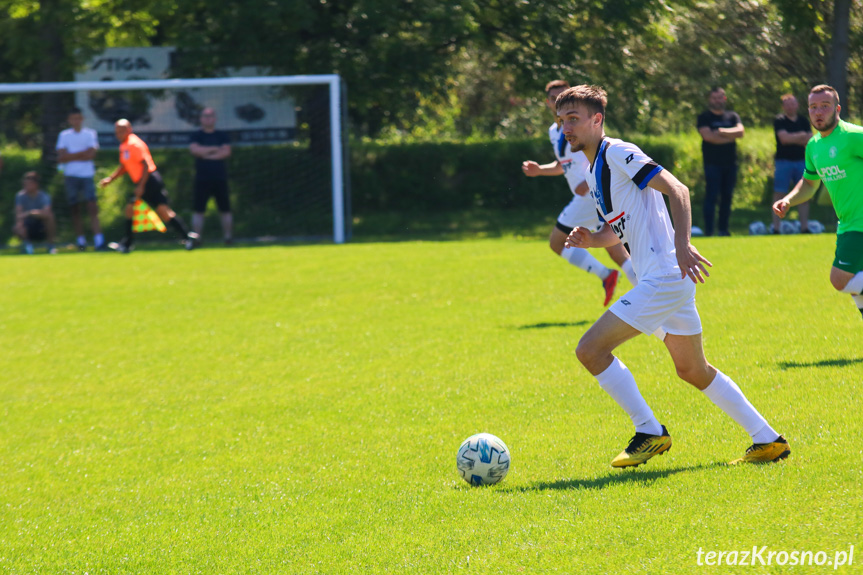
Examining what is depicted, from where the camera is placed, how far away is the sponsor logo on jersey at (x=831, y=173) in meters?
7.27

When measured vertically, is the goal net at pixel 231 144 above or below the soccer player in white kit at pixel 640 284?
below

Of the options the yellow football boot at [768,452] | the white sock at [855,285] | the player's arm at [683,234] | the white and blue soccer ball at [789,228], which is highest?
the player's arm at [683,234]

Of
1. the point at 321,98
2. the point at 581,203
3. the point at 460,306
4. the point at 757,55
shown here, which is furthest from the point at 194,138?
the point at 757,55

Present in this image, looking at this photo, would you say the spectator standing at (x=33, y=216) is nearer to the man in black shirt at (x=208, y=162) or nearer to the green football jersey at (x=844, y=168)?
the man in black shirt at (x=208, y=162)

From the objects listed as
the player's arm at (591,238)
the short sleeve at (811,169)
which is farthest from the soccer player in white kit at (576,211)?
the player's arm at (591,238)

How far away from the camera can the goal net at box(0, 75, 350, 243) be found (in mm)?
21047

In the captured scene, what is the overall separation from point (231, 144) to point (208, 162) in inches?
113

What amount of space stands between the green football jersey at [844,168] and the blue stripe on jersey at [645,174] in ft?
9.74

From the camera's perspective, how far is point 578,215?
10703mm

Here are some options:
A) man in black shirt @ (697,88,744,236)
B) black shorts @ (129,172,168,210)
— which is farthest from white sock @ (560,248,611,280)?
black shorts @ (129,172,168,210)

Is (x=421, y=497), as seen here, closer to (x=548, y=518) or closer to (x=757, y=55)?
(x=548, y=518)

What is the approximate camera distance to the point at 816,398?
6465 mm

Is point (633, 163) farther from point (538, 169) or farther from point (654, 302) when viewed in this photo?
point (538, 169)

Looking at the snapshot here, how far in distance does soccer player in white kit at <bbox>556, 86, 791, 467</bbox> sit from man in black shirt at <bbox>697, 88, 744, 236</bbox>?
11382mm
